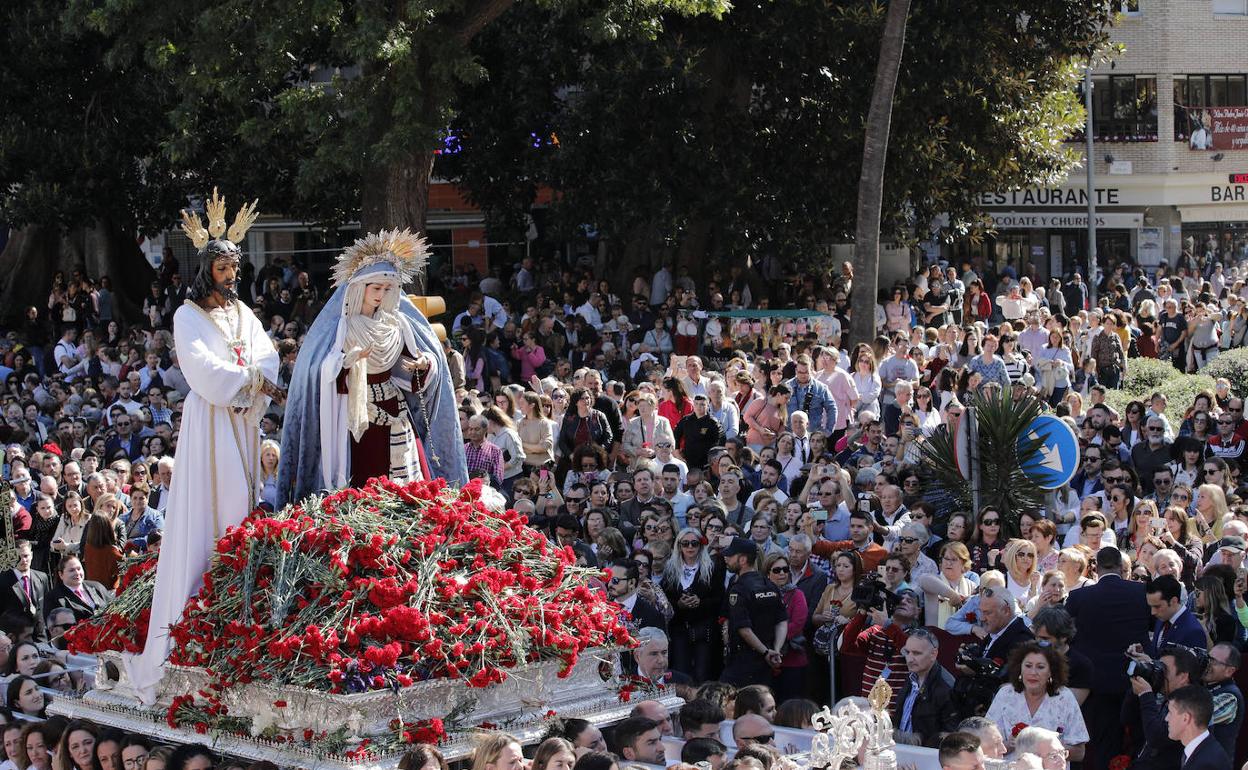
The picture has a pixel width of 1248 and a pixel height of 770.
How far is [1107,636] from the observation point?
1054 cm

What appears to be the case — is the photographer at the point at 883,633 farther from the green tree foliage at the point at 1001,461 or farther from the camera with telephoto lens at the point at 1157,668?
the green tree foliage at the point at 1001,461

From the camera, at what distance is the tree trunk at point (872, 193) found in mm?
21969

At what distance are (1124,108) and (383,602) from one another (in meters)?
34.8

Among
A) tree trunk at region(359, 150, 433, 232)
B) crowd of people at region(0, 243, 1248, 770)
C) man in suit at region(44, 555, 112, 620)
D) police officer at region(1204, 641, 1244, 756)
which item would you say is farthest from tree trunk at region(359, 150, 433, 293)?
police officer at region(1204, 641, 1244, 756)

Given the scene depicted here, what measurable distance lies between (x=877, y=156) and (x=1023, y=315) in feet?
14.8

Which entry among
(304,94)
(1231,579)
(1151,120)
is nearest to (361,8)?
(304,94)

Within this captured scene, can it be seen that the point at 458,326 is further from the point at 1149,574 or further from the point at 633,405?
the point at 1149,574

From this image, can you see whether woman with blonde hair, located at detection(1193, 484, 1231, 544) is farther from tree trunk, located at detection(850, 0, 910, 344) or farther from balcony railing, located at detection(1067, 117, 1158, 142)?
balcony railing, located at detection(1067, 117, 1158, 142)

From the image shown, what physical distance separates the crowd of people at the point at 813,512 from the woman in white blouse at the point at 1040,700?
0.05 ft

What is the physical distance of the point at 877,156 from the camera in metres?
22.4

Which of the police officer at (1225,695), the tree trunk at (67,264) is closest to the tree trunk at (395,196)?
the tree trunk at (67,264)

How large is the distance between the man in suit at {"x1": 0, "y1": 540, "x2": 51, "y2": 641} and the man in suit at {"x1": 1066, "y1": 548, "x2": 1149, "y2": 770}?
24.9 feet

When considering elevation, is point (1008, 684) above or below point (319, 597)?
below

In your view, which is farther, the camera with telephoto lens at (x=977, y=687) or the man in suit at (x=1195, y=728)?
the camera with telephoto lens at (x=977, y=687)
